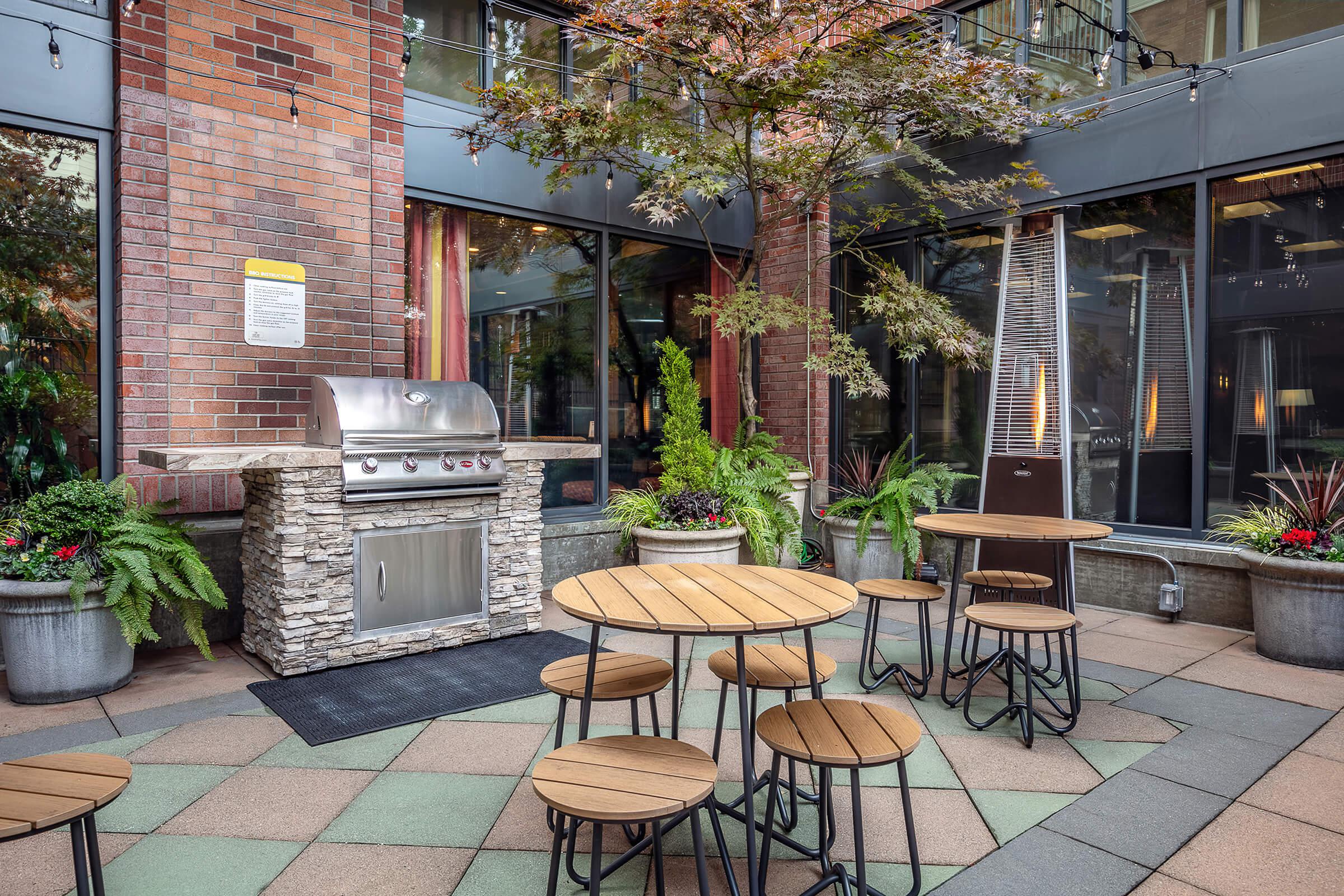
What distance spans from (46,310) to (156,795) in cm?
277

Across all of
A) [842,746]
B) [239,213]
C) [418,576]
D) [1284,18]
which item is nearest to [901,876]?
[842,746]

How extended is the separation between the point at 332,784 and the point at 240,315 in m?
2.78

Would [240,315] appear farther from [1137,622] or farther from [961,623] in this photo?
[1137,622]

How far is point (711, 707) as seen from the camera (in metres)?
3.45

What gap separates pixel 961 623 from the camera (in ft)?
15.7

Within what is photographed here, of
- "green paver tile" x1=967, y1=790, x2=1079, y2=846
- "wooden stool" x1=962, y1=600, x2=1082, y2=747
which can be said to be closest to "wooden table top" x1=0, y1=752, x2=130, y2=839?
"green paver tile" x1=967, y1=790, x2=1079, y2=846

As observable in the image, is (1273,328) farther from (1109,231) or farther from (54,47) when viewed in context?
(54,47)

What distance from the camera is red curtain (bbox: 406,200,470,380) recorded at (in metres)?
5.11

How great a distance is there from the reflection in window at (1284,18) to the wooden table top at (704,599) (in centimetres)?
454

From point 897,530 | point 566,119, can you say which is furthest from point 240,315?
point 897,530

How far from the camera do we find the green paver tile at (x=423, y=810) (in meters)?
2.34

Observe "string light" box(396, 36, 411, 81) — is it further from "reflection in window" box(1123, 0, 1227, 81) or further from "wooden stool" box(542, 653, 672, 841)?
"reflection in window" box(1123, 0, 1227, 81)

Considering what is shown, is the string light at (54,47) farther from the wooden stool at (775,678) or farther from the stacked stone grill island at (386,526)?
the wooden stool at (775,678)

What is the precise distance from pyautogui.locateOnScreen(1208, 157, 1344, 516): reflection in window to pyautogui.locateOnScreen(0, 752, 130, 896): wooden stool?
556cm
